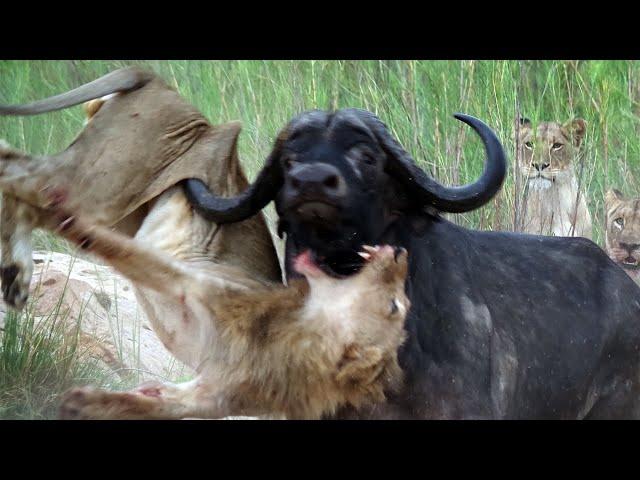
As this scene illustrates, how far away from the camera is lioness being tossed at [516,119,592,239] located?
A: 972 cm

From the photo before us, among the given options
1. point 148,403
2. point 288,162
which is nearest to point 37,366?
point 148,403

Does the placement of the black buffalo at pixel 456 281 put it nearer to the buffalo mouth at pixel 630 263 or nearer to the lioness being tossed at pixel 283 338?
the lioness being tossed at pixel 283 338

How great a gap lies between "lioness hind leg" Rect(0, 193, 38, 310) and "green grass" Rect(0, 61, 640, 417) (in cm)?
383

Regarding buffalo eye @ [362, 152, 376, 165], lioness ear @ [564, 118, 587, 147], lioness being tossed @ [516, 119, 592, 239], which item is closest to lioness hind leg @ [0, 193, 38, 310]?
buffalo eye @ [362, 152, 376, 165]

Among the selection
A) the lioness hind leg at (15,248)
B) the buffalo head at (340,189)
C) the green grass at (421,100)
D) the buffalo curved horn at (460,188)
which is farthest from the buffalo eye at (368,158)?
the green grass at (421,100)

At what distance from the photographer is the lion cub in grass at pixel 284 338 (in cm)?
486

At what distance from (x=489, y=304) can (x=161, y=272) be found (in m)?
1.42

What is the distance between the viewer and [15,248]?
523cm

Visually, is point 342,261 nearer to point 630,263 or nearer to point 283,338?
point 283,338

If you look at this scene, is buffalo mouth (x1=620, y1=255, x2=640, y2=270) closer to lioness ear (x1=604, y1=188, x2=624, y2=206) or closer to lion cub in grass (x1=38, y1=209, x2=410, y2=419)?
lioness ear (x1=604, y1=188, x2=624, y2=206)

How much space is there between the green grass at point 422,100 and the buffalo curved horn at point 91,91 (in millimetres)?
3349

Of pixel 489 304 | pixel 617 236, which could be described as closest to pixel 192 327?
pixel 489 304

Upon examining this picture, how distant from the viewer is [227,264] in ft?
17.8

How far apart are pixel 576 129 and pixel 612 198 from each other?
732 mm
